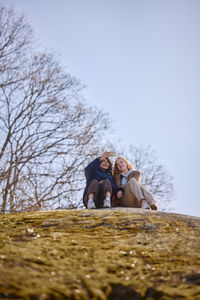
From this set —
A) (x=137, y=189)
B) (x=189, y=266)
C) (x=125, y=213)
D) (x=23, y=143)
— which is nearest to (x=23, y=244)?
(x=189, y=266)

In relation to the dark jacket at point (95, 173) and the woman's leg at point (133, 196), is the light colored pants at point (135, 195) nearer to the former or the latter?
the woman's leg at point (133, 196)

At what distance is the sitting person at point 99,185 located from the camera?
4.11m

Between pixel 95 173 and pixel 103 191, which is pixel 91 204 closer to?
pixel 103 191

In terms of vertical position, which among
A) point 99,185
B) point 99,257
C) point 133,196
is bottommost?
point 99,257

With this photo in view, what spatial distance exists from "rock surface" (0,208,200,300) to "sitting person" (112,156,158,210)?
1.77 metres

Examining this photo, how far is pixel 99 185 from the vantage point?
4402mm

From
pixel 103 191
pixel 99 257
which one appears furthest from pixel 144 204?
pixel 99 257

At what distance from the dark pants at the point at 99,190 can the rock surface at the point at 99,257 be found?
71.9 inches

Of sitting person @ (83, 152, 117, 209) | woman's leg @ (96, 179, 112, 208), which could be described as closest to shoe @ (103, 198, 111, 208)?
sitting person @ (83, 152, 117, 209)

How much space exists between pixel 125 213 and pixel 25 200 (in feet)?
18.4

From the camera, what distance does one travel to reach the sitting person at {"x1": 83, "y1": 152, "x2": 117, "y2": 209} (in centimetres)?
411

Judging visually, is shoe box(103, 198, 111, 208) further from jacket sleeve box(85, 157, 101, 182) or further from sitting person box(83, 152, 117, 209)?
jacket sleeve box(85, 157, 101, 182)

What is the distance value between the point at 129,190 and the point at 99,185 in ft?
1.71

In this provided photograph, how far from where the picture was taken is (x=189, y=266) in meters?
1.38
